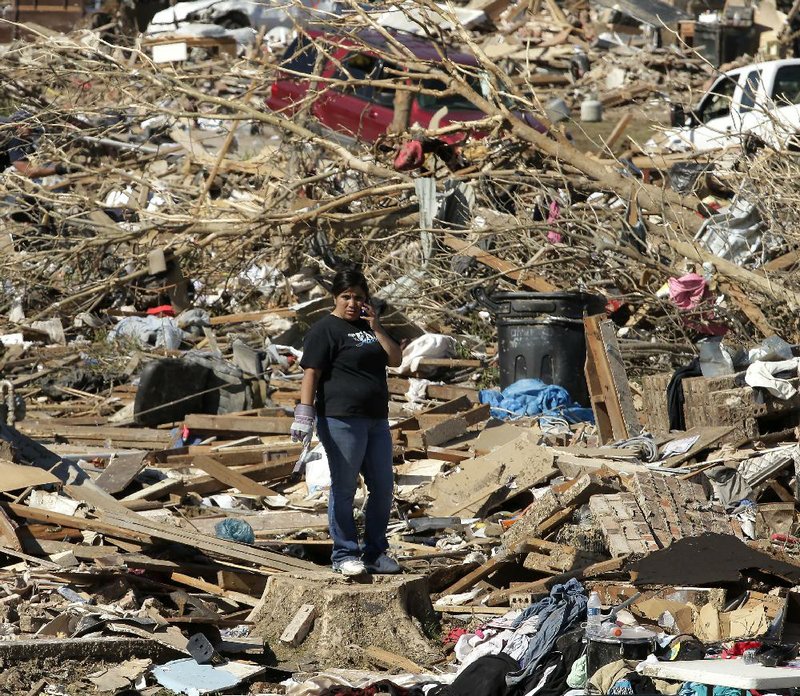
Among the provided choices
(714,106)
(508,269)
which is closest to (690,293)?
(508,269)

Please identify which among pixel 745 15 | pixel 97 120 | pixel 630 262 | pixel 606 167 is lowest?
pixel 630 262

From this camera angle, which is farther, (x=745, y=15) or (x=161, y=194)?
(x=745, y=15)

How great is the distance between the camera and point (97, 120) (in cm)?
1683

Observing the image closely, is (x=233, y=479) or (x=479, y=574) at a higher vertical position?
(x=233, y=479)

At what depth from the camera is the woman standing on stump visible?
666 cm

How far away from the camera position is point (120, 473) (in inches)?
359

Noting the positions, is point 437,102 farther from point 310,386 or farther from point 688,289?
point 310,386

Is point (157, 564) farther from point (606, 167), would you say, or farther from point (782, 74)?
point (782, 74)

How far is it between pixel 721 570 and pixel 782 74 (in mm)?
11639

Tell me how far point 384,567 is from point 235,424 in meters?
4.23

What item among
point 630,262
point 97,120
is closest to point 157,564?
point 630,262

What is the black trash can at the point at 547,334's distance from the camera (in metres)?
11.2

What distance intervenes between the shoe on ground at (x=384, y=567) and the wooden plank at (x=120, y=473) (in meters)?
2.62

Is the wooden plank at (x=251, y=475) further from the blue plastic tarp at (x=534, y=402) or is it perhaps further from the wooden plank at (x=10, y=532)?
the blue plastic tarp at (x=534, y=402)
